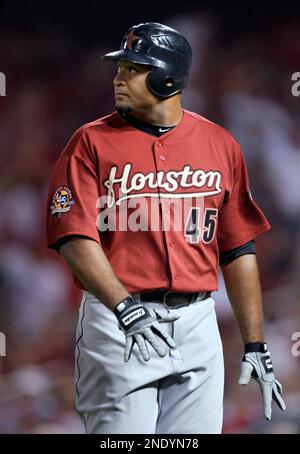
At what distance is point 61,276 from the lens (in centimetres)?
350

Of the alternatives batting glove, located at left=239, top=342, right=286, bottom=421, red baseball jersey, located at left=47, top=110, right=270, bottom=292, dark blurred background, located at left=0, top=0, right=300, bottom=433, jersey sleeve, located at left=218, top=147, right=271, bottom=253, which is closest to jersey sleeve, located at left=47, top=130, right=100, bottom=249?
red baseball jersey, located at left=47, top=110, right=270, bottom=292

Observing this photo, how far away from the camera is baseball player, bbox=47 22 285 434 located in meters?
2.18

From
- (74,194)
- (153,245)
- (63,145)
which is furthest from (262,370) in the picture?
(63,145)

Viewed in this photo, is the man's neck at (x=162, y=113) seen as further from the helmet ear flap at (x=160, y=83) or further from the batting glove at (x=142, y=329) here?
the batting glove at (x=142, y=329)

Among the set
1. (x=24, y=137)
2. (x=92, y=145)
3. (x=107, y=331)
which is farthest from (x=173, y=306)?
(x=24, y=137)

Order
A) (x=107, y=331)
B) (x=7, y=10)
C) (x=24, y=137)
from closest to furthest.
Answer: (x=107, y=331) < (x=7, y=10) < (x=24, y=137)

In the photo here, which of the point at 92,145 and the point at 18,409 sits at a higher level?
the point at 92,145

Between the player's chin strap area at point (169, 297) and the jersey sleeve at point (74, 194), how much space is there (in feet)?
0.59

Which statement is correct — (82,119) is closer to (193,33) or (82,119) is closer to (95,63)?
(95,63)

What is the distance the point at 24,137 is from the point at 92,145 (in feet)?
4.55

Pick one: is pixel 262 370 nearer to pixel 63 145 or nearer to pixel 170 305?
pixel 170 305

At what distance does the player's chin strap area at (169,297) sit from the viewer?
2234 mm

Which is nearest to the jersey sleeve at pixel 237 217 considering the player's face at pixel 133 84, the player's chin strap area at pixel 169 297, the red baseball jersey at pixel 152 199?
the red baseball jersey at pixel 152 199

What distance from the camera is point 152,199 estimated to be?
229 centimetres
